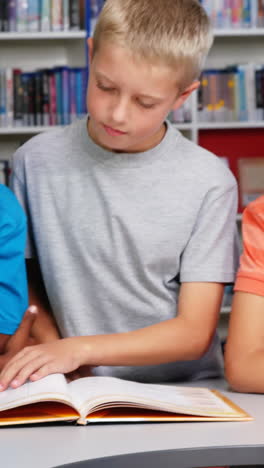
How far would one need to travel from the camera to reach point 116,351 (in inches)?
46.4

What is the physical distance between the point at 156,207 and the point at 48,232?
0.64 feet

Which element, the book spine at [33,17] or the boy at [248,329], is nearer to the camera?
the boy at [248,329]

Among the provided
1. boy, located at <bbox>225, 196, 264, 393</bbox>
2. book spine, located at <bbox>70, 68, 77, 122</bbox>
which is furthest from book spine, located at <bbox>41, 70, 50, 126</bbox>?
boy, located at <bbox>225, 196, 264, 393</bbox>

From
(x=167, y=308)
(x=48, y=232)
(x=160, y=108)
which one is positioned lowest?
(x=167, y=308)

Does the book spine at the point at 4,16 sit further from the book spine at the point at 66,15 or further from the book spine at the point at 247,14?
the book spine at the point at 247,14

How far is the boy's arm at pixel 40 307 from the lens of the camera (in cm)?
134

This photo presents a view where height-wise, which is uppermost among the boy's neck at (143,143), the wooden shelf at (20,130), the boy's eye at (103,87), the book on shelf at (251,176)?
the boy's eye at (103,87)

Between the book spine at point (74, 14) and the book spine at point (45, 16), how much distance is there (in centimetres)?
10

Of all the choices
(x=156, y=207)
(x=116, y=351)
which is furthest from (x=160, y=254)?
(x=116, y=351)

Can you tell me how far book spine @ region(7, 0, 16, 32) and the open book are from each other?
2.54m

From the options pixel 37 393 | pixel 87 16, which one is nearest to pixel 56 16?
pixel 87 16

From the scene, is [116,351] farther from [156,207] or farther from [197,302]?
[156,207]

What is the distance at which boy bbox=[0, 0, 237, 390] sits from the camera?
48.2 inches

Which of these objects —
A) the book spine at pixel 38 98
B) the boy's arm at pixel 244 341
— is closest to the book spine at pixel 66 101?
the book spine at pixel 38 98
